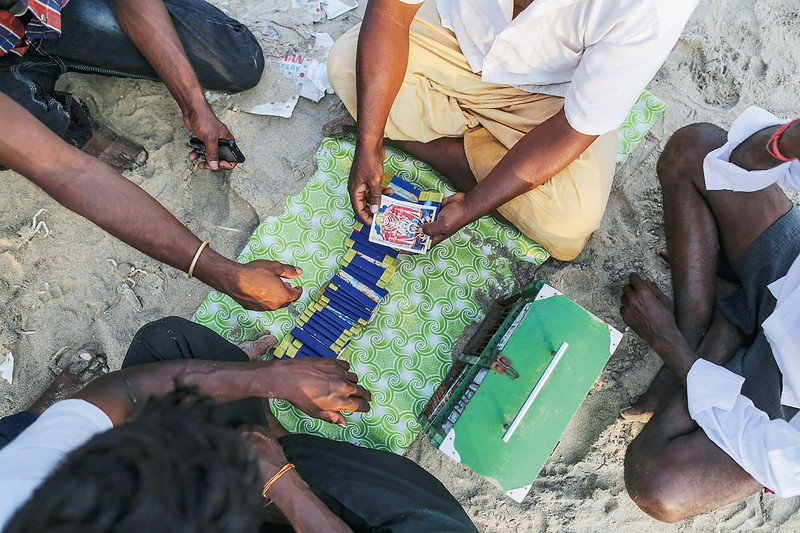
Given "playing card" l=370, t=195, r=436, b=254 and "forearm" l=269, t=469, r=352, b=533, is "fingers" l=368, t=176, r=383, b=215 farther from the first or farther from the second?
"forearm" l=269, t=469, r=352, b=533

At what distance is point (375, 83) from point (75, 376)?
1489 mm

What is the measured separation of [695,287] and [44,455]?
202 centimetres

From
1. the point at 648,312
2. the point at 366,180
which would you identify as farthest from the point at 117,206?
the point at 648,312

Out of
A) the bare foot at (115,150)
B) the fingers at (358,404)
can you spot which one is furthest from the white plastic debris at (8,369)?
the fingers at (358,404)

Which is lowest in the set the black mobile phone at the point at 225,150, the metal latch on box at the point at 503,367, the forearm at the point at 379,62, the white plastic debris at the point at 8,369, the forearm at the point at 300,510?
the white plastic debris at the point at 8,369

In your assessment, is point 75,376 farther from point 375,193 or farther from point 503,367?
point 503,367

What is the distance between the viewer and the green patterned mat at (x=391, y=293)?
6.82 ft

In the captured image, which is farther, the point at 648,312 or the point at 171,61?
the point at 171,61

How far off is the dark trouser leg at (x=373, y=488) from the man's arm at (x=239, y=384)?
12 centimetres

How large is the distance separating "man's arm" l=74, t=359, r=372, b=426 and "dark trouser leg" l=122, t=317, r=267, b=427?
7 cm

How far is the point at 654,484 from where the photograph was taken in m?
1.90

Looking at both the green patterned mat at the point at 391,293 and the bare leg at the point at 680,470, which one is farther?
the green patterned mat at the point at 391,293

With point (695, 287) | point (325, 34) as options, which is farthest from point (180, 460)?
point (325, 34)

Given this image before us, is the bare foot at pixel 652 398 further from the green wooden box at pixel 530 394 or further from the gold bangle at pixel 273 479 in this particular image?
the gold bangle at pixel 273 479
